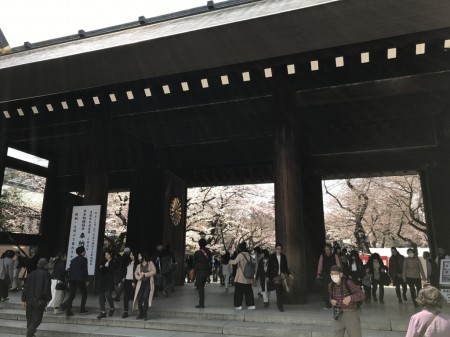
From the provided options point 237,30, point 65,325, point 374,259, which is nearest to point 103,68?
point 237,30

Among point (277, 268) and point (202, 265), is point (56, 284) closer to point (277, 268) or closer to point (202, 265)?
point (202, 265)

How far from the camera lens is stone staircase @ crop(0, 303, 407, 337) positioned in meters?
5.48

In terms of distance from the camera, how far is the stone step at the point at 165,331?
17.5 feet

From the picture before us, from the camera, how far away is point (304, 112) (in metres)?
9.71

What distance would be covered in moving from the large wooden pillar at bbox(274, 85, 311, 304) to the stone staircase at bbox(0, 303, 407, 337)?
3.76 feet

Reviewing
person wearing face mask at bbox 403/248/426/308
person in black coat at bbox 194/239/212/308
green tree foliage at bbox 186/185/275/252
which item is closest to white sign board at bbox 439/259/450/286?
person wearing face mask at bbox 403/248/426/308

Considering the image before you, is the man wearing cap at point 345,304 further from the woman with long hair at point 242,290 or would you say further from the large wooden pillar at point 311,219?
the large wooden pillar at point 311,219

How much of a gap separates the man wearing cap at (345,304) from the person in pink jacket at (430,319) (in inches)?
54.9

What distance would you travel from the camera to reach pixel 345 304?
402 cm

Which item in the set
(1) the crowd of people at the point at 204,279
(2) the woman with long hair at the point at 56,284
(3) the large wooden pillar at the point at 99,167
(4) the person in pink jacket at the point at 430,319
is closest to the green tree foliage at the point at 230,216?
(1) the crowd of people at the point at 204,279

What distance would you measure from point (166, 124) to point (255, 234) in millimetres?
17334

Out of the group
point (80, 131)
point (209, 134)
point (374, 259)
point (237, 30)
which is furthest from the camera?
point (209, 134)

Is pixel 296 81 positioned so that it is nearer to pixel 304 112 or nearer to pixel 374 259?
pixel 304 112

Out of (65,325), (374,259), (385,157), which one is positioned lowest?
(65,325)
